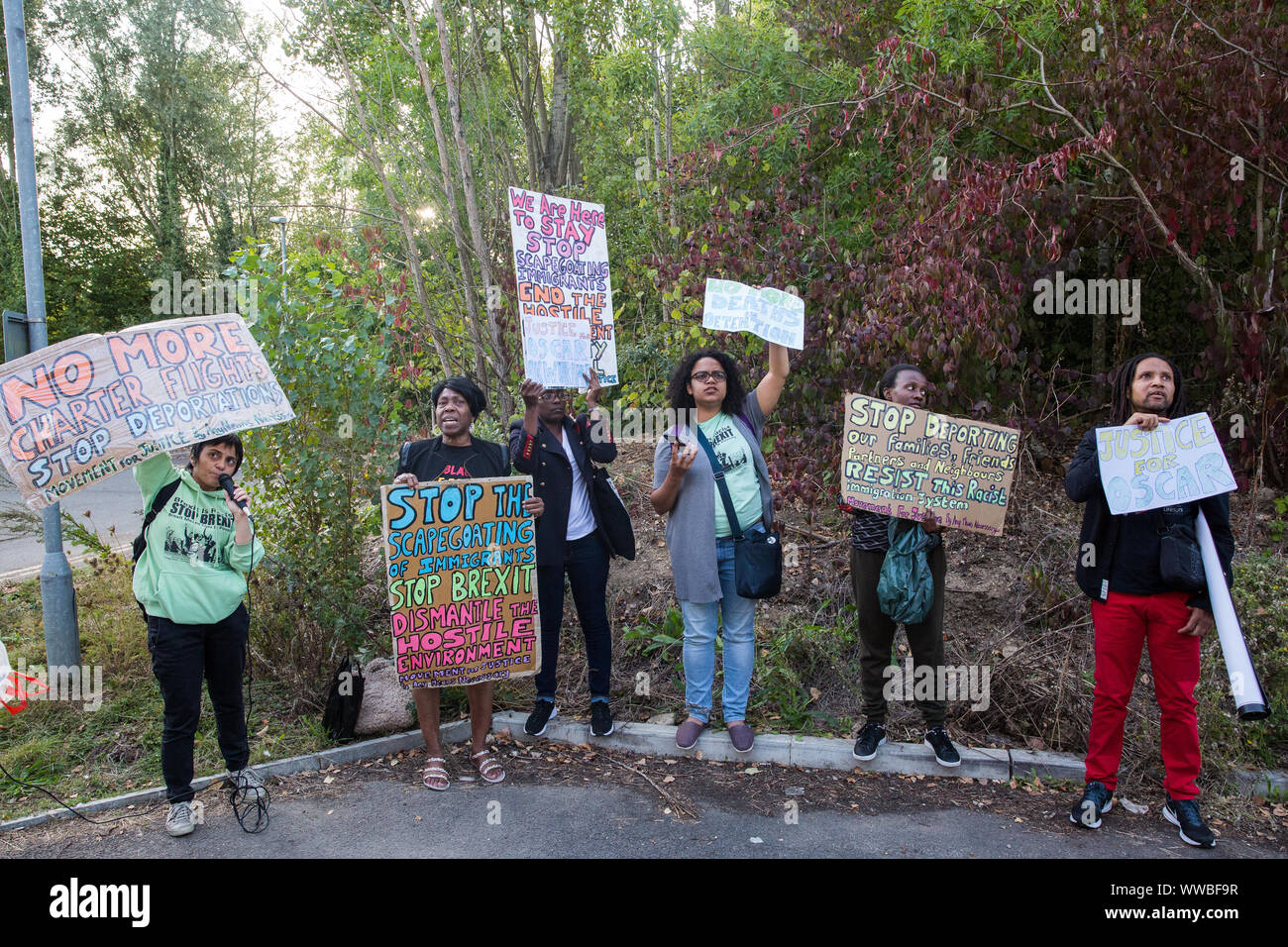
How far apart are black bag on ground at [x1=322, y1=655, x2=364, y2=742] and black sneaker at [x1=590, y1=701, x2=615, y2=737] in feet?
4.24

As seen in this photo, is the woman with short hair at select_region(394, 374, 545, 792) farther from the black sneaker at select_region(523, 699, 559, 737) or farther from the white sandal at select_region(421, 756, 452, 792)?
the black sneaker at select_region(523, 699, 559, 737)

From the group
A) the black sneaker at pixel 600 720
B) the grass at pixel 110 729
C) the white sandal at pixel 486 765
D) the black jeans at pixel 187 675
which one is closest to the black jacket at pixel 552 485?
the black sneaker at pixel 600 720

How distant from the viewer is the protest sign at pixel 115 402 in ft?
12.4

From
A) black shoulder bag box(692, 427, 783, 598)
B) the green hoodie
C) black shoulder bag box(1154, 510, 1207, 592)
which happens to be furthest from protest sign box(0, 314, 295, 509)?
black shoulder bag box(1154, 510, 1207, 592)

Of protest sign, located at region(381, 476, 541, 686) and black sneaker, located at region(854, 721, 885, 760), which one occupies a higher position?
protest sign, located at region(381, 476, 541, 686)

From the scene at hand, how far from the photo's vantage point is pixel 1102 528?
391 cm

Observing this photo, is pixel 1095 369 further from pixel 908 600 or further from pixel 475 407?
pixel 475 407

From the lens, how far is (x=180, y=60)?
82.9 feet

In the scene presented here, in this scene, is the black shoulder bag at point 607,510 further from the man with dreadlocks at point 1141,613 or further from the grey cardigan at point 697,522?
the man with dreadlocks at point 1141,613

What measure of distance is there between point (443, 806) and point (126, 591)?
3662 millimetres

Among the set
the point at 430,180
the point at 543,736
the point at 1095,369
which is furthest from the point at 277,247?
the point at 1095,369

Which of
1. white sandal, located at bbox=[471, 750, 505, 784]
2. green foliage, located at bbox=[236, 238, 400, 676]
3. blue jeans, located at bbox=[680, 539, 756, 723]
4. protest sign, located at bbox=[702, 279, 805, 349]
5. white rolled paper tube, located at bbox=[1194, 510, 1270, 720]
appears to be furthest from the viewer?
green foliage, located at bbox=[236, 238, 400, 676]

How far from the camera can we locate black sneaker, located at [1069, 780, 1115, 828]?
3.87 meters

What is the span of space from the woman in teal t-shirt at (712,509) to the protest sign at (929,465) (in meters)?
0.49
